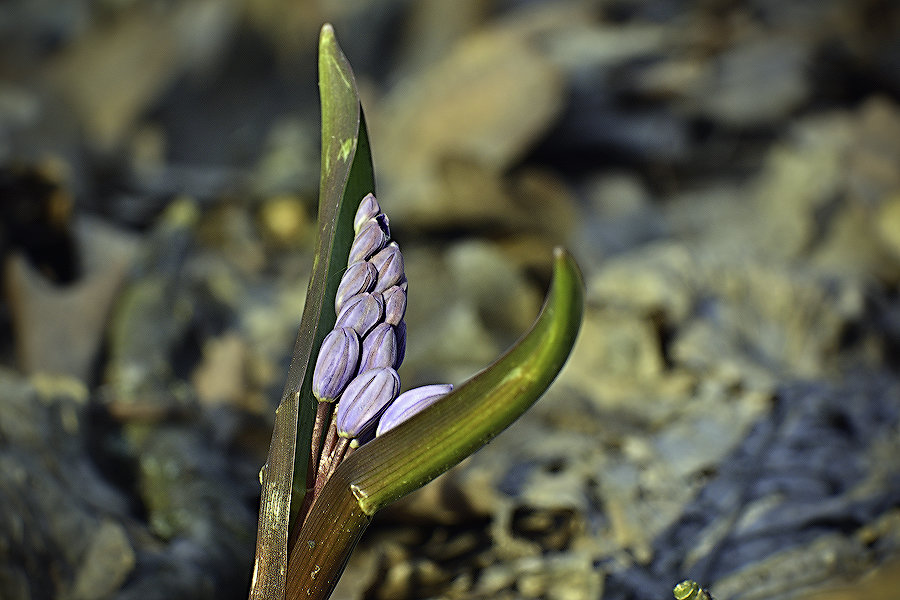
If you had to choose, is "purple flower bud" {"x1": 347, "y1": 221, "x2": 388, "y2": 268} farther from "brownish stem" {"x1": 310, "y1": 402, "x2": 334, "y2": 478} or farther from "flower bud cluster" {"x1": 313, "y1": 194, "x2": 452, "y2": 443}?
"brownish stem" {"x1": 310, "y1": 402, "x2": 334, "y2": 478}

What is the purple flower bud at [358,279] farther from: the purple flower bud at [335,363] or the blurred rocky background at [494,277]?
the blurred rocky background at [494,277]

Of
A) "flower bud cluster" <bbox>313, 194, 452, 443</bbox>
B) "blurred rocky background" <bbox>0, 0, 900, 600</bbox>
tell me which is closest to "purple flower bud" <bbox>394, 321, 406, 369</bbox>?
"flower bud cluster" <bbox>313, 194, 452, 443</bbox>

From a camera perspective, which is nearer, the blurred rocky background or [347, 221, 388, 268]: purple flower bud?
[347, 221, 388, 268]: purple flower bud

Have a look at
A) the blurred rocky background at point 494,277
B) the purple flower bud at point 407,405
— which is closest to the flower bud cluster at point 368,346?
the purple flower bud at point 407,405

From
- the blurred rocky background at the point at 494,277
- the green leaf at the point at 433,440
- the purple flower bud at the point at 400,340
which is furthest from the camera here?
the blurred rocky background at the point at 494,277

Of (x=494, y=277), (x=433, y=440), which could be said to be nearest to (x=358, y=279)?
(x=433, y=440)

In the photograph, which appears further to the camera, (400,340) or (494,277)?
(494,277)

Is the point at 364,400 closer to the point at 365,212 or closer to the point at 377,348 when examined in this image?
the point at 377,348
